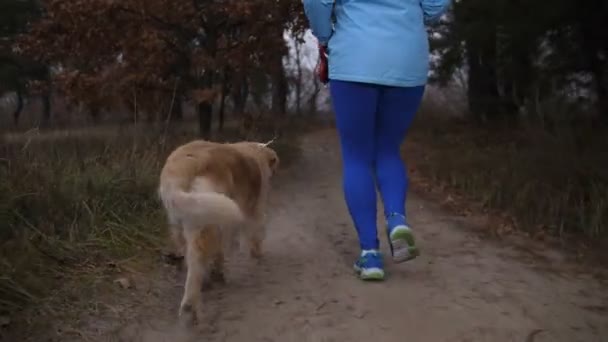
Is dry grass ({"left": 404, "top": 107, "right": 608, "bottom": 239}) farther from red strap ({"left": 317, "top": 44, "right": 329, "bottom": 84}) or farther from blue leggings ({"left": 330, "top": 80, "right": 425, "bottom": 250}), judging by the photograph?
red strap ({"left": 317, "top": 44, "right": 329, "bottom": 84})

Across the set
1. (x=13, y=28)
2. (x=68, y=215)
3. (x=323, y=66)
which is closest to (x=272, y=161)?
(x=323, y=66)

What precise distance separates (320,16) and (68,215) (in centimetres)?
212

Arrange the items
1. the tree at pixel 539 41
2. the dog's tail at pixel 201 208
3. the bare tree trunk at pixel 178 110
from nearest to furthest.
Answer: the dog's tail at pixel 201 208
the tree at pixel 539 41
the bare tree trunk at pixel 178 110

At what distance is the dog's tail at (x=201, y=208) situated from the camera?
10.3ft

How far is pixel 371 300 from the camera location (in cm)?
352

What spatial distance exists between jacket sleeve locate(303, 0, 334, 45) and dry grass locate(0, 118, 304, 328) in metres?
1.80

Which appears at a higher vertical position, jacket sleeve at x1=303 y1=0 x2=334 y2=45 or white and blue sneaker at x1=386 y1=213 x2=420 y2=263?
jacket sleeve at x1=303 y1=0 x2=334 y2=45

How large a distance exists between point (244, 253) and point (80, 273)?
1105mm

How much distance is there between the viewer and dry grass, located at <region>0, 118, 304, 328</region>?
3562 mm

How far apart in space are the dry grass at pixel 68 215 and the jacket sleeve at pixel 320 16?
5.92 feet

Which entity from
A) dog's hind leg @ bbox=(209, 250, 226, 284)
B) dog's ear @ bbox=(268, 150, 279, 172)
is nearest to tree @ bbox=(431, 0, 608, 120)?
dog's ear @ bbox=(268, 150, 279, 172)

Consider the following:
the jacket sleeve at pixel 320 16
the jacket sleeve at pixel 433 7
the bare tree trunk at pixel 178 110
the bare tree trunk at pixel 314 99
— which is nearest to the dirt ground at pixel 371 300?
the jacket sleeve at pixel 320 16

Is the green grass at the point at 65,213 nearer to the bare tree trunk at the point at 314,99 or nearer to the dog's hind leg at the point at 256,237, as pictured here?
the dog's hind leg at the point at 256,237

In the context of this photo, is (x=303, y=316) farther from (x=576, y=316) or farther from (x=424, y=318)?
(x=576, y=316)
